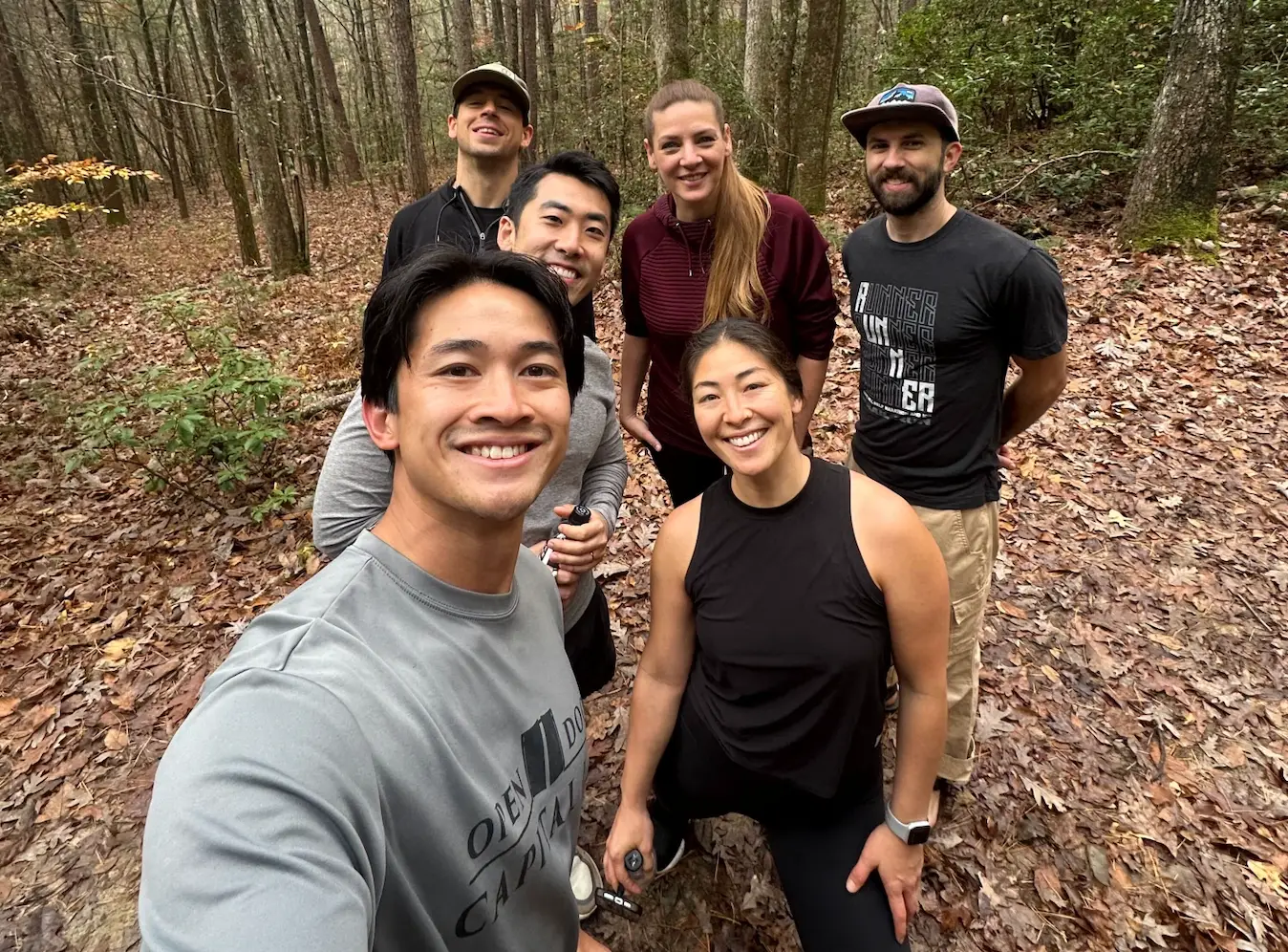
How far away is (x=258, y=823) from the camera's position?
941 millimetres

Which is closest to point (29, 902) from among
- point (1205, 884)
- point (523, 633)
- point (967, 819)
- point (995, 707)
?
point (523, 633)

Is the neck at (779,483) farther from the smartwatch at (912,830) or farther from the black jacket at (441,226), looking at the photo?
the black jacket at (441,226)

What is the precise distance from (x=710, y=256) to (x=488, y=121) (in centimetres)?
135

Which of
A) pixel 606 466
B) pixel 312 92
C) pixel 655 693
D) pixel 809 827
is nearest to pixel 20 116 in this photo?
pixel 312 92

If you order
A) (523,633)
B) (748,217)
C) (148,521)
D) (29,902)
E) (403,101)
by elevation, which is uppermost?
(403,101)

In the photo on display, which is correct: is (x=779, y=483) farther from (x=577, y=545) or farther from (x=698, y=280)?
(x=698, y=280)

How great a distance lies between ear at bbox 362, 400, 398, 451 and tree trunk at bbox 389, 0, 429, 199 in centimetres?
1263

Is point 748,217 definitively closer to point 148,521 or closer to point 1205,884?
point 1205,884

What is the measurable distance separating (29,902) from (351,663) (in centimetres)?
308

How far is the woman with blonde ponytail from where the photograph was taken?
277 cm

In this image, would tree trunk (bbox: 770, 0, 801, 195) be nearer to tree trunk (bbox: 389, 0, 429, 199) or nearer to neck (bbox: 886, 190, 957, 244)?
neck (bbox: 886, 190, 957, 244)

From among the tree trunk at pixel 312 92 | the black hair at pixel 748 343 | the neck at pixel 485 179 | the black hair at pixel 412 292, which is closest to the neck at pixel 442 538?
the black hair at pixel 412 292

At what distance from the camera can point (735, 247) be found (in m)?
2.85

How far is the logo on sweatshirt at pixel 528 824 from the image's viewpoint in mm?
1296
